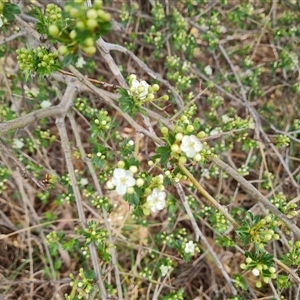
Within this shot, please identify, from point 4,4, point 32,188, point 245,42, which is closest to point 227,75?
point 245,42

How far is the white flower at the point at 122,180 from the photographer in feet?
5.92

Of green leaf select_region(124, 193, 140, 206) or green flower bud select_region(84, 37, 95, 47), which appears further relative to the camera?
green leaf select_region(124, 193, 140, 206)

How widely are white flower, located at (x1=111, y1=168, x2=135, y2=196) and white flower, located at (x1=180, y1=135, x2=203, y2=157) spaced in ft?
0.88

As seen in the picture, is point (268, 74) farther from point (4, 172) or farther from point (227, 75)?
point (4, 172)

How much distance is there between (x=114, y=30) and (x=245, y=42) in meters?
1.58

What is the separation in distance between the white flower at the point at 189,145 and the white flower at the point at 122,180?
267 mm

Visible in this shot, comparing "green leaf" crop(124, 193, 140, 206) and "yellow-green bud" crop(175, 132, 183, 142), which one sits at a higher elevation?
"yellow-green bud" crop(175, 132, 183, 142)

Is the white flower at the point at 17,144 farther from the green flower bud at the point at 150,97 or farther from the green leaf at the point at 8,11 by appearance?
the green flower bud at the point at 150,97

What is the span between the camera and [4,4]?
2068 millimetres

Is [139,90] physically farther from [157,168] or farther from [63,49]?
[157,168]

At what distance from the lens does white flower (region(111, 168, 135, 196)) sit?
5.92 feet

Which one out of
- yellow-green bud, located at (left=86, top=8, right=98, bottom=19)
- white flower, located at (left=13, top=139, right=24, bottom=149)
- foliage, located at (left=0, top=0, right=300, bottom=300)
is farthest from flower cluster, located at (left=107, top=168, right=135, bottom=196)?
white flower, located at (left=13, top=139, right=24, bottom=149)

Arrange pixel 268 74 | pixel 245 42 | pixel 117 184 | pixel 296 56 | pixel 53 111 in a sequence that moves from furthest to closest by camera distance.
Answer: pixel 245 42 < pixel 268 74 < pixel 296 56 < pixel 53 111 < pixel 117 184

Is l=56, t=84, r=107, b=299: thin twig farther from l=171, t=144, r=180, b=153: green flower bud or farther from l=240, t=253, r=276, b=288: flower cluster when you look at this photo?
l=171, t=144, r=180, b=153: green flower bud
